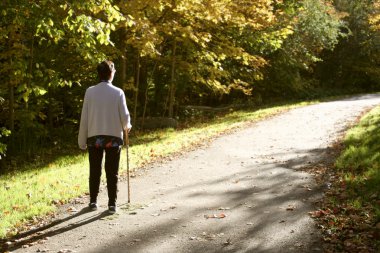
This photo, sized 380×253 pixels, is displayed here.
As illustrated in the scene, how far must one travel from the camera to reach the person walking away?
21.1ft

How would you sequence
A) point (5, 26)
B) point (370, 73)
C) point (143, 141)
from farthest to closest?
1. point (370, 73)
2. point (143, 141)
3. point (5, 26)

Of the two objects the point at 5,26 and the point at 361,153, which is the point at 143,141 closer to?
the point at 5,26

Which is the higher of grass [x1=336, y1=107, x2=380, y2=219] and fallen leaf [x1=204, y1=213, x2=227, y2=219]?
grass [x1=336, y1=107, x2=380, y2=219]

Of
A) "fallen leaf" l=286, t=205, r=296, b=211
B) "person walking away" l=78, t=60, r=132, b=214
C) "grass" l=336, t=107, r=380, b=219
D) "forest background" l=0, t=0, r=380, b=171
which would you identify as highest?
"forest background" l=0, t=0, r=380, b=171

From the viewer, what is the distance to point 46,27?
8.72 meters

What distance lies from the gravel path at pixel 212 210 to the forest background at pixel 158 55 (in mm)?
3060

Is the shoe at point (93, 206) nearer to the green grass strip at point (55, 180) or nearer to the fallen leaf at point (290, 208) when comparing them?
the green grass strip at point (55, 180)

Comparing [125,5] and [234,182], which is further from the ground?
[125,5]

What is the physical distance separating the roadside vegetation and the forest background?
494 cm

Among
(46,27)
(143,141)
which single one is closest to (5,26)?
(46,27)

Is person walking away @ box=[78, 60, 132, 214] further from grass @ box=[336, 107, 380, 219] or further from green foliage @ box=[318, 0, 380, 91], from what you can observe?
green foliage @ box=[318, 0, 380, 91]

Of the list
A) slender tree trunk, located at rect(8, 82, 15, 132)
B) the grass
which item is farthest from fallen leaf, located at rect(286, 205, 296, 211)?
slender tree trunk, located at rect(8, 82, 15, 132)

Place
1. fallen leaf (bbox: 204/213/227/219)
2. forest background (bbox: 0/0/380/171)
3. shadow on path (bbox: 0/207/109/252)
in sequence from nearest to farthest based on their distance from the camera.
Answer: shadow on path (bbox: 0/207/109/252)
fallen leaf (bbox: 204/213/227/219)
forest background (bbox: 0/0/380/171)

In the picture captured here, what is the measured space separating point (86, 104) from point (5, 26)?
700 centimetres
